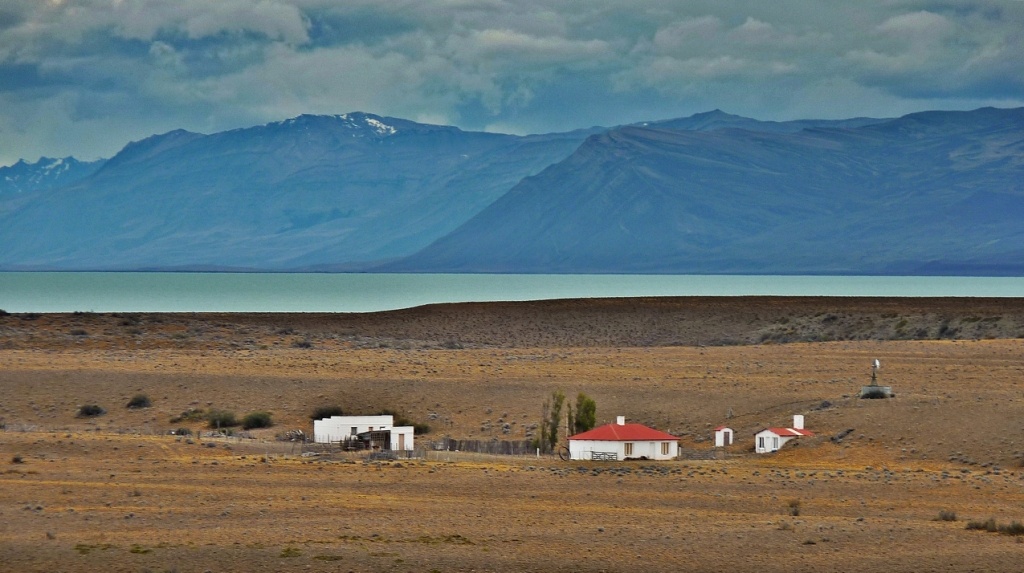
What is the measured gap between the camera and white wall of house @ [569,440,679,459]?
3712 centimetres

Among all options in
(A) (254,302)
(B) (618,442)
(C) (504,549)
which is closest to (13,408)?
(B) (618,442)

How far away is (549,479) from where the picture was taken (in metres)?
32.8

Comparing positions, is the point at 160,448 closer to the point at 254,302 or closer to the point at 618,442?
the point at 618,442

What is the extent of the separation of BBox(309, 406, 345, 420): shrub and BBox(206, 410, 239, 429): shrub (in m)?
2.36

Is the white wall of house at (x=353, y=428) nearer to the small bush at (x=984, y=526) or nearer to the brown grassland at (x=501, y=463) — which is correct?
the brown grassland at (x=501, y=463)

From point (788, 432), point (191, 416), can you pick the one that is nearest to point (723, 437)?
point (788, 432)

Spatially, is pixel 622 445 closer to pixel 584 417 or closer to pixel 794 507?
pixel 584 417

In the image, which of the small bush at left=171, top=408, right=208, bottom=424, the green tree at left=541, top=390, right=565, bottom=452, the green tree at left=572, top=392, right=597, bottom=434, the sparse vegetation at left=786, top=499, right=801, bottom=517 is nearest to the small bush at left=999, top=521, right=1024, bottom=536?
the sparse vegetation at left=786, top=499, right=801, bottom=517

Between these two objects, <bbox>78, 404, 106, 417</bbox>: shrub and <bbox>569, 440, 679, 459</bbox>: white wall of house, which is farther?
<bbox>78, 404, 106, 417</bbox>: shrub

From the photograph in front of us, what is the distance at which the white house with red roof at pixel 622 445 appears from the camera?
37.1 metres

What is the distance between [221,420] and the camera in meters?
43.6

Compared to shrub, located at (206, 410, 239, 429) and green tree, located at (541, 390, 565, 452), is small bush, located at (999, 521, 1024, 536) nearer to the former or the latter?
green tree, located at (541, 390, 565, 452)

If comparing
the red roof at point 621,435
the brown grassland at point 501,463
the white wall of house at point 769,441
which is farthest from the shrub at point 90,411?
the white wall of house at point 769,441

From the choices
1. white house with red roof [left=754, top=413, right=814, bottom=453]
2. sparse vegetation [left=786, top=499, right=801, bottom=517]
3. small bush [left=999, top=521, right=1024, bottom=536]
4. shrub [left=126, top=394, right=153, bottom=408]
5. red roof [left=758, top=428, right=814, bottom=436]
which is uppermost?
shrub [left=126, top=394, right=153, bottom=408]
